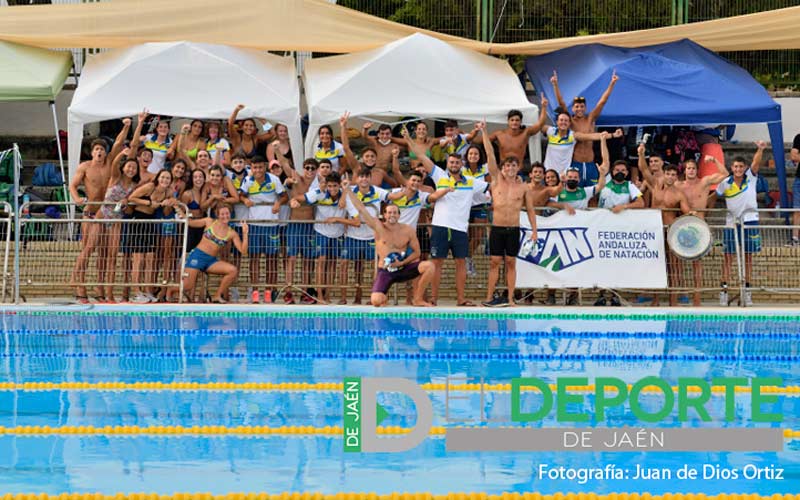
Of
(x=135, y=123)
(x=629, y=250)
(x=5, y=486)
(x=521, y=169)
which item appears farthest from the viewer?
(x=135, y=123)

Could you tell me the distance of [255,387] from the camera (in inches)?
352

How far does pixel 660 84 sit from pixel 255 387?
7.60 meters

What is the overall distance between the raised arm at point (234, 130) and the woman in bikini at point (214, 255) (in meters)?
1.25

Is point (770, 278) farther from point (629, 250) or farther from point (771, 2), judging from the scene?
point (771, 2)

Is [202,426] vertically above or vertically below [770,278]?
below

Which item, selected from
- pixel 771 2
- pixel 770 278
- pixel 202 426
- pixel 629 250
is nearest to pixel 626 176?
pixel 629 250

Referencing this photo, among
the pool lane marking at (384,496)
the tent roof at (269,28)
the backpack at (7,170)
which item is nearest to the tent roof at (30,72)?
the tent roof at (269,28)

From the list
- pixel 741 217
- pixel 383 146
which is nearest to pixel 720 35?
pixel 741 217

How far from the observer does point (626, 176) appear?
13.5m

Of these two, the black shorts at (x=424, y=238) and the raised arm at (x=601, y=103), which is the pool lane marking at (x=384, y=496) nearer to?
the black shorts at (x=424, y=238)

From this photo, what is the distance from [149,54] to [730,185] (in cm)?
656

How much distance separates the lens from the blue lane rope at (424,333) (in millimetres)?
11219

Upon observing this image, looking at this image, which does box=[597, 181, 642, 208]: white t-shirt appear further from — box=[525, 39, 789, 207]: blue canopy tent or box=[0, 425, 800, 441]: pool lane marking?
box=[0, 425, 800, 441]: pool lane marking

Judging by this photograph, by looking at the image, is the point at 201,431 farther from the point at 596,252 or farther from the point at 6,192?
the point at 6,192
